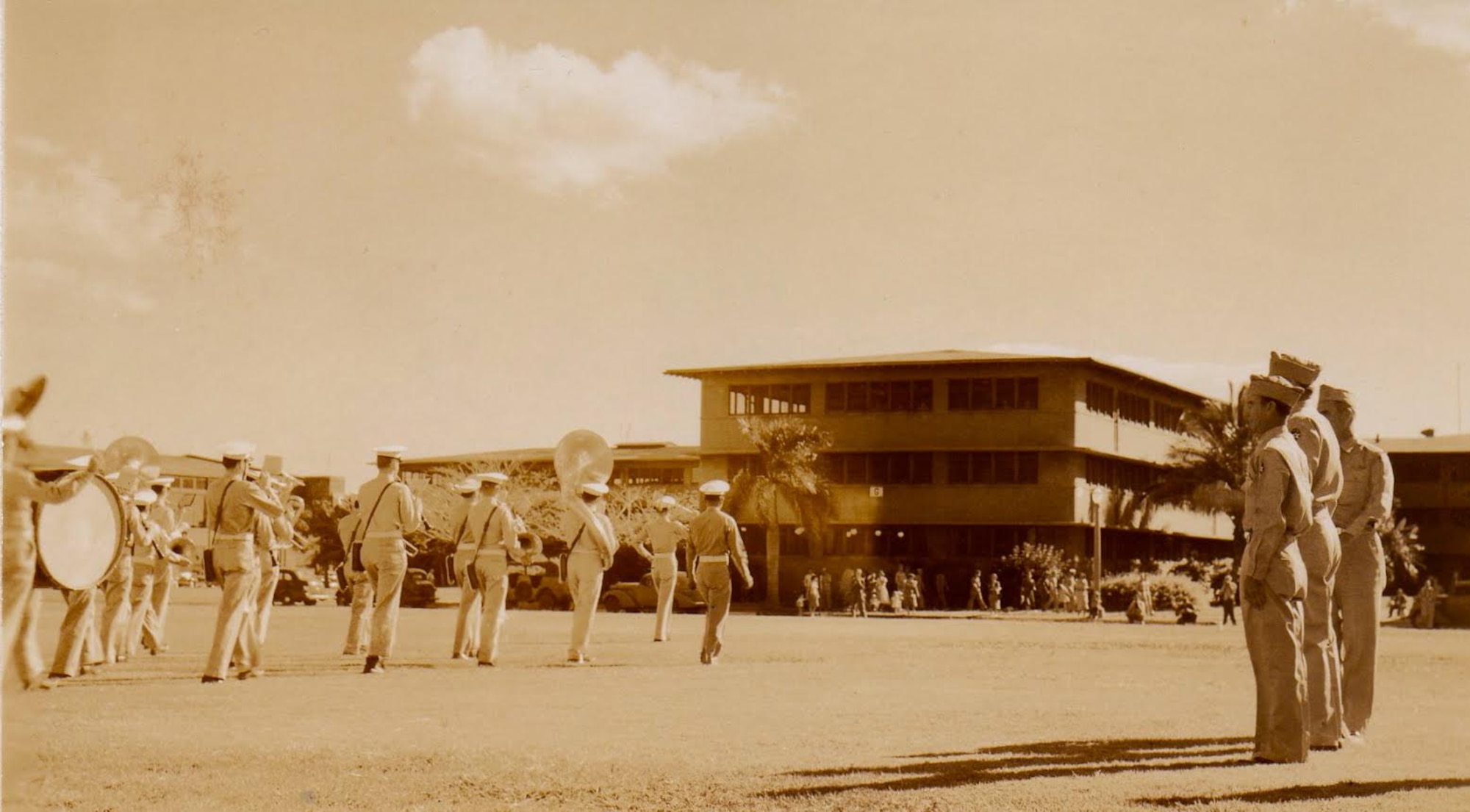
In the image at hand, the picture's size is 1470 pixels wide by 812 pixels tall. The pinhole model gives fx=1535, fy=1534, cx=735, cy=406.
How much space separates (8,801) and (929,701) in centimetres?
967

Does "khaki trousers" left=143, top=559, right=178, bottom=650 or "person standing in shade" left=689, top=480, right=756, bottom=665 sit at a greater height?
"person standing in shade" left=689, top=480, right=756, bottom=665

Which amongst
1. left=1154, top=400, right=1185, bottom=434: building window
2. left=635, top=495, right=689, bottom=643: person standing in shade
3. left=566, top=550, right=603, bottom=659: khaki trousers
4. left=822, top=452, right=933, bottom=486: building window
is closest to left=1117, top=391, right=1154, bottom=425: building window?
left=1154, top=400, right=1185, bottom=434: building window

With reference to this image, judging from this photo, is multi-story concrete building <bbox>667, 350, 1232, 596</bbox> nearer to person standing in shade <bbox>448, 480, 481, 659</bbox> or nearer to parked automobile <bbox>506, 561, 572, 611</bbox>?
parked automobile <bbox>506, 561, 572, 611</bbox>

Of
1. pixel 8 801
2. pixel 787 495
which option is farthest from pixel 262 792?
pixel 787 495

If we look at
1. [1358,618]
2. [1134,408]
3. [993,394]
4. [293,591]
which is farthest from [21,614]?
[1134,408]

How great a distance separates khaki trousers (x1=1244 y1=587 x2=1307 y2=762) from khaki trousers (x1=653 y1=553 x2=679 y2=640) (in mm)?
15274

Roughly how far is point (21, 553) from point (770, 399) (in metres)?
61.3

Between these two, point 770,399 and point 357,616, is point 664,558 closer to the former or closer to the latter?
point 357,616

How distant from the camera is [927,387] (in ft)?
203

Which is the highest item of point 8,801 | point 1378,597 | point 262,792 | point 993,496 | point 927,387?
point 927,387

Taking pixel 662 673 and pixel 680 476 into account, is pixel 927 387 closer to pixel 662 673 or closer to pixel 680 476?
pixel 680 476

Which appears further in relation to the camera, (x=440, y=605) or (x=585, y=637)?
(x=440, y=605)

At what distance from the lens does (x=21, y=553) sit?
4441mm

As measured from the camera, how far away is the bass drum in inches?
199
